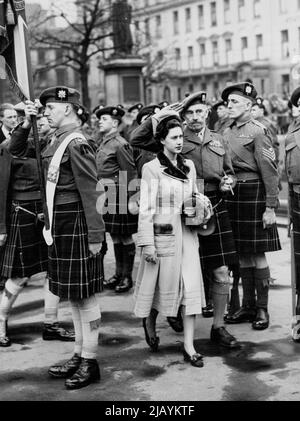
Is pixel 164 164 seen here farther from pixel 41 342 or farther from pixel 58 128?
pixel 41 342

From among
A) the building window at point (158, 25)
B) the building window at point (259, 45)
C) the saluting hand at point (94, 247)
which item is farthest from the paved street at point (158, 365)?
the building window at point (158, 25)

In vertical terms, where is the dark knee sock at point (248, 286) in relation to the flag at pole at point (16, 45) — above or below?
below

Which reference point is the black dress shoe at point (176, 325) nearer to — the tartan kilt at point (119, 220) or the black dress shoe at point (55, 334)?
the black dress shoe at point (55, 334)

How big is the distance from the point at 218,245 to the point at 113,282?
269cm

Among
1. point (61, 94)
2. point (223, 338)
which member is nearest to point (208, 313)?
point (223, 338)

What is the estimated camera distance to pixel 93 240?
5125 millimetres

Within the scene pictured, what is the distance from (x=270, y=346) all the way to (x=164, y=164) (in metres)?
1.75

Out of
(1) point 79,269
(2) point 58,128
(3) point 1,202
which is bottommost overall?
(1) point 79,269

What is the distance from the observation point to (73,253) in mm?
5250

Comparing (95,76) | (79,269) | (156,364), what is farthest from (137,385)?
(95,76)

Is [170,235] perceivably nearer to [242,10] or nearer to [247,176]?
[247,176]

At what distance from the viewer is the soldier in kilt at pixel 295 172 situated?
588cm

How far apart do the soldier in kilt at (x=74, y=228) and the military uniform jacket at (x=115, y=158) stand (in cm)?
280
